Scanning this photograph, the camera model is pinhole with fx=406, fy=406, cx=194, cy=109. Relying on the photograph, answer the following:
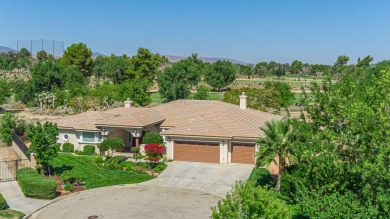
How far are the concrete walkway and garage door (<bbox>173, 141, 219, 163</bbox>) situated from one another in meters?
12.5

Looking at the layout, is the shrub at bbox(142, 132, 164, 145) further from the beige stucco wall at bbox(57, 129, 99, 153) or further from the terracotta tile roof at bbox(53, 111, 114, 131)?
the beige stucco wall at bbox(57, 129, 99, 153)

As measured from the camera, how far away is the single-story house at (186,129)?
32.8m

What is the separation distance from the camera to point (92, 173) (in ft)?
97.8

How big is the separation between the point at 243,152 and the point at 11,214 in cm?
1795

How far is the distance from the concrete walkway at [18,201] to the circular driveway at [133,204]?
25.0 inches

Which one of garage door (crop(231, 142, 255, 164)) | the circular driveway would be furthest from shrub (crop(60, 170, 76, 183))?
garage door (crop(231, 142, 255, 164))

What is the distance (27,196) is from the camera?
24.5 m

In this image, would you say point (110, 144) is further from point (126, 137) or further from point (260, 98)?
point (260, 98)

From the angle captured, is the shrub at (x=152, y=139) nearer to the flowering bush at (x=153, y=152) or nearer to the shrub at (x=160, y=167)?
the flowering bush at (x=153, y=152)

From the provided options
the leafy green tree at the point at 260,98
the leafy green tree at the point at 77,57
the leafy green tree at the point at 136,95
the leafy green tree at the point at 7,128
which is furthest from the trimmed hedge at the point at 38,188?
the leafy green tree at the point at 77,57

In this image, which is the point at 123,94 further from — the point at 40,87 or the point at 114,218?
the point at 114,218

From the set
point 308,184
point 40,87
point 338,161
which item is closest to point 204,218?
point 308,184

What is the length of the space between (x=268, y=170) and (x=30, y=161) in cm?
1770

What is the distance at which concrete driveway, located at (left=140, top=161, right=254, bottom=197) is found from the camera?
1075 inches
